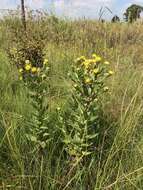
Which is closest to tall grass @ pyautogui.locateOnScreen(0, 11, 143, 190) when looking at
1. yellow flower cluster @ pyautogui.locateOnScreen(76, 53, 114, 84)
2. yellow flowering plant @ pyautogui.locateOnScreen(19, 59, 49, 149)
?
yellow flowering plant @ pyautogui.locateOnScreen(19, 59, 49, 149)

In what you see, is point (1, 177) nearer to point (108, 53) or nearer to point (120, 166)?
point (120, 166)

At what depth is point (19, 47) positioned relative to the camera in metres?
4.84

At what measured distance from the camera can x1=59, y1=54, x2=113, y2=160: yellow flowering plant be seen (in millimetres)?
2895

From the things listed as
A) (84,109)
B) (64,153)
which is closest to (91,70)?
(84,109)

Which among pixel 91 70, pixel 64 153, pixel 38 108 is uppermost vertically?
pixel 91 70

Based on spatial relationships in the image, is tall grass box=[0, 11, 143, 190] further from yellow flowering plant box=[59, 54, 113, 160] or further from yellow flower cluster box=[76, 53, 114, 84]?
yellow flower cluster box=[76, 53, 114, 84]

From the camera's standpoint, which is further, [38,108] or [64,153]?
[64,153]

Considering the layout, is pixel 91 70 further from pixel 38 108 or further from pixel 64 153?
pixel 64 153

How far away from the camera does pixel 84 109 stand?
2.90 m

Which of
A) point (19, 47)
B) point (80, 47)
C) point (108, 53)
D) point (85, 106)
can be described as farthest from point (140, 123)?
point (80, 47)

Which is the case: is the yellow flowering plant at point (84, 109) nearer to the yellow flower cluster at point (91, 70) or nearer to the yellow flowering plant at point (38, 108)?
the yellow flower cluster at point (91, 70)

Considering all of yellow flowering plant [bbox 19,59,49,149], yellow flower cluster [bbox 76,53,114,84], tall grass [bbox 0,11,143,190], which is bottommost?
tall grass [bbox 0,11,143,190]

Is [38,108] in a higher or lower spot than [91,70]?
lower

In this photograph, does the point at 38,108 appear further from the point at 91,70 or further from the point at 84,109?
the point at 91,70
